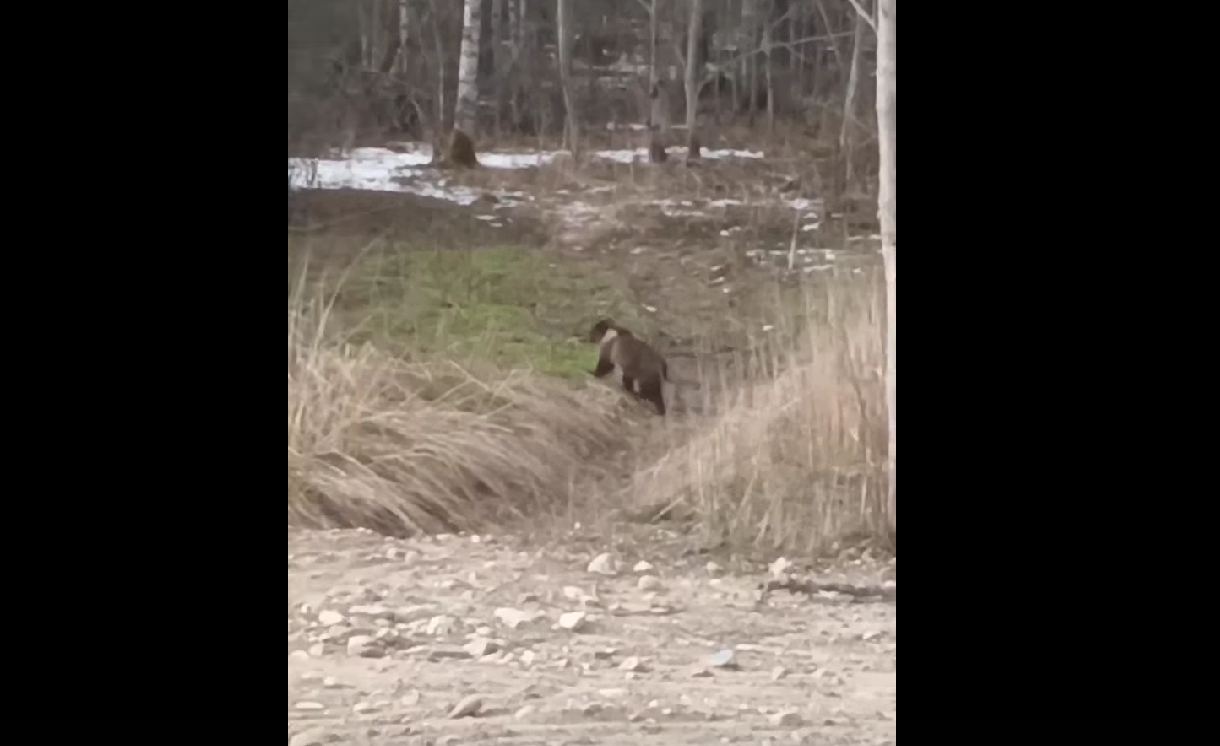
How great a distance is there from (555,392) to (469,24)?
2.14 ft

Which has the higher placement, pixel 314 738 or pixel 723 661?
pixel 723 661

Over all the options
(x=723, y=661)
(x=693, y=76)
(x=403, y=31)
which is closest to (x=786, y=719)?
(x=723, y=661)

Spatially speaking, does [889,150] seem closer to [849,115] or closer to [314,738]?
[849,115]

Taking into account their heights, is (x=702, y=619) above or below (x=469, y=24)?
below

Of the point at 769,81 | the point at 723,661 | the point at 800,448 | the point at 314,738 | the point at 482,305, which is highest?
the point at 769,81

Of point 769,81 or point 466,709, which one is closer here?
point 466,709

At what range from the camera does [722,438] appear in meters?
2.49

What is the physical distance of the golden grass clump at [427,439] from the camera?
244 cm

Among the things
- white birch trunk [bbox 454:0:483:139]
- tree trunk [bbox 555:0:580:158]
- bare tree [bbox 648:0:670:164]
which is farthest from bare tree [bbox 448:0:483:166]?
bare tree [bbox 648:0:670:164]

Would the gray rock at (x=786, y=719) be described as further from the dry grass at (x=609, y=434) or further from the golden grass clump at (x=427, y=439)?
the golden grass clump at (x=427, y=439)

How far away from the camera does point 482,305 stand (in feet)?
8.14

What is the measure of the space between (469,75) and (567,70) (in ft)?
0.56
